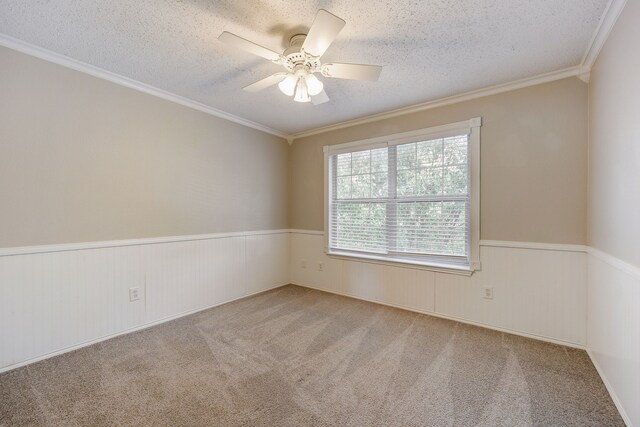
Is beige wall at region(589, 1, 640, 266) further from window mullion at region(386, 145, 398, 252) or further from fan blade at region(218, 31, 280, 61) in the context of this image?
fan blade at region(218, 31, 280, 61)

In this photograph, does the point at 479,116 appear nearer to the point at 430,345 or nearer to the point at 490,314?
the point at 490,314

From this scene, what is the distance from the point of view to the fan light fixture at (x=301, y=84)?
203cm

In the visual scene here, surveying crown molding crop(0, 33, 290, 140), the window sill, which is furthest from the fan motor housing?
the window sill

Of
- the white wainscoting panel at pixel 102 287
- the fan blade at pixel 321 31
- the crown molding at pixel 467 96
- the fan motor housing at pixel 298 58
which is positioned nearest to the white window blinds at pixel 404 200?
the crown molding at pixel 467 96

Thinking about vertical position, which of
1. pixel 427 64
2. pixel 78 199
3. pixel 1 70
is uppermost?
pixel 427 64

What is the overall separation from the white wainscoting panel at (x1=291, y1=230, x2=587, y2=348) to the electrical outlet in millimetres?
2515

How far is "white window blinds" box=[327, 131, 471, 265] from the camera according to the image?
3016 millimetres

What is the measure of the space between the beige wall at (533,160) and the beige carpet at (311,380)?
1.05 m

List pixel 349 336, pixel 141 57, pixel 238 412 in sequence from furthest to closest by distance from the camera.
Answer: pixel 349 336, pixel 141 57, pixel 238 412

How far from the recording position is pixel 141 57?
7.41 feet

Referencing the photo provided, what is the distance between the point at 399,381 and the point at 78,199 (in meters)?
2.93

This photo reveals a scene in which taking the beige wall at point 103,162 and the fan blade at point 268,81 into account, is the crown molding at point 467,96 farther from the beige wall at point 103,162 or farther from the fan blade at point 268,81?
the fan blade at point 268,81

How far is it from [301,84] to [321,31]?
56 cm

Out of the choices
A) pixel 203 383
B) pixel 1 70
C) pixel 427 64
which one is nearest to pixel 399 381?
pixel 203 383
